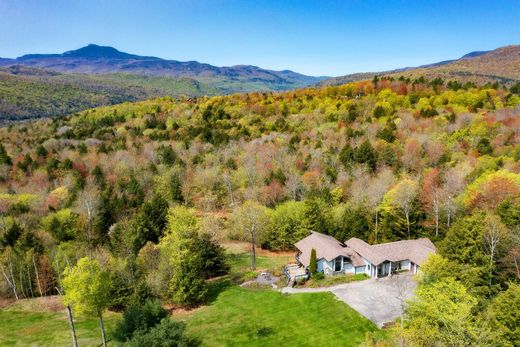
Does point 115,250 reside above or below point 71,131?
below

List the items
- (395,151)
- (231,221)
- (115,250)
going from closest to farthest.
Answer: (115,250) → (231,221) → (395,151)

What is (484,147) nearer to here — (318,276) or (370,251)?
(370,251)

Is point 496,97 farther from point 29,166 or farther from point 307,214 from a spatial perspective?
point 29,166

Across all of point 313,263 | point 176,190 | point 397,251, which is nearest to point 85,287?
point 313,263

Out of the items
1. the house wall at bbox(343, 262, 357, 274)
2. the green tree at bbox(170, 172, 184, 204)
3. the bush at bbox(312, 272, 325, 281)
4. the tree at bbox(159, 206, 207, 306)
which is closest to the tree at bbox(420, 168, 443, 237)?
the house wall at bbox(343, 262, 357, 274)

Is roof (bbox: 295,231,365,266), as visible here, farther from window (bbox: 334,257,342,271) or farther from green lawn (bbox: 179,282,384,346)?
green lawn (bbox: 179,282,384,346)

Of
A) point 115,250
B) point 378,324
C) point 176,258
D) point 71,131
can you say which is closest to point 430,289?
point 378,324
